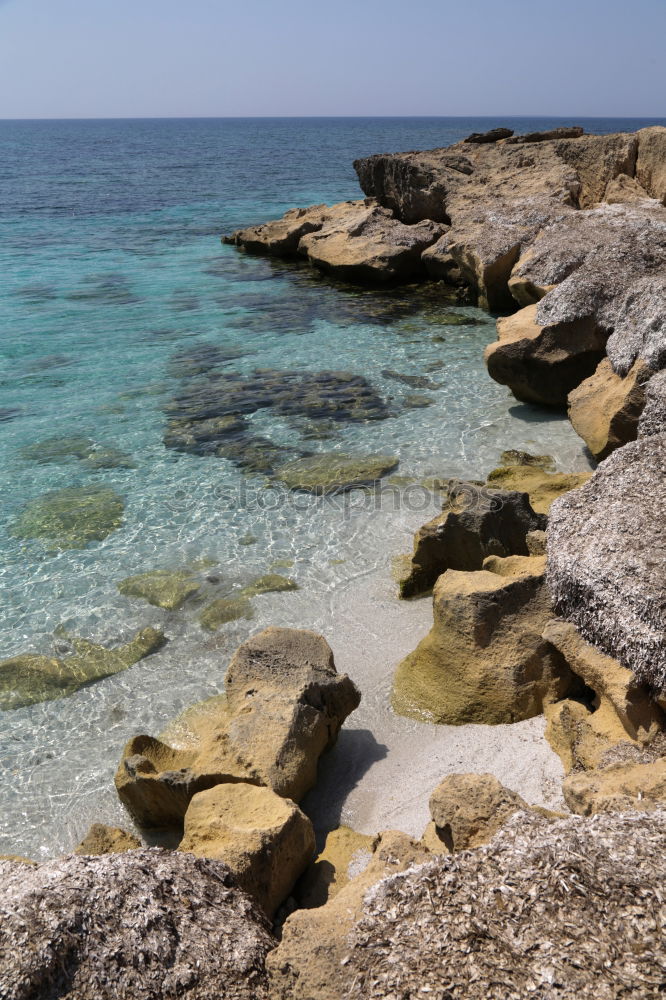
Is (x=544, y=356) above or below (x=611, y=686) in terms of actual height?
above

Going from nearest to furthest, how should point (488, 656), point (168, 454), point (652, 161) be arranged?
point (488, 656), point (168, 454), point (652, 161)

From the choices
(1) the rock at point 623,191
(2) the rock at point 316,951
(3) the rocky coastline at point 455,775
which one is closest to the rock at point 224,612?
(3) the rocky coastline at point 455,775

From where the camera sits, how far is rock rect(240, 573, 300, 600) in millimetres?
8688

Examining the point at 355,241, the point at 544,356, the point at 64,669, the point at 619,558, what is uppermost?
the point at 355,241

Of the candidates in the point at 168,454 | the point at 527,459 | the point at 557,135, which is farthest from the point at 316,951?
the point at 557,135

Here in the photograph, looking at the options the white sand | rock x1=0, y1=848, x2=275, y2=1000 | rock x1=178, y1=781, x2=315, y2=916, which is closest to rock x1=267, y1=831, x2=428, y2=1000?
rock x1=0, y1=848, x2=275, y2=1000

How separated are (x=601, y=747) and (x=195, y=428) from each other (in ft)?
30.8

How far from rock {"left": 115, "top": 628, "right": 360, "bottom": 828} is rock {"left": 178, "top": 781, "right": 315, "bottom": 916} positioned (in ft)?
1.15

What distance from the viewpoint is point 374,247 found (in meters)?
22.5

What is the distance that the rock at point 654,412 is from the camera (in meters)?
7.50

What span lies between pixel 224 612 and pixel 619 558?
172 inches

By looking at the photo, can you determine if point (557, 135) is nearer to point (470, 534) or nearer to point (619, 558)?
point (470, 534)

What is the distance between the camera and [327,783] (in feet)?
20.1

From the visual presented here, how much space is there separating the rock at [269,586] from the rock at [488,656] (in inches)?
90.5
